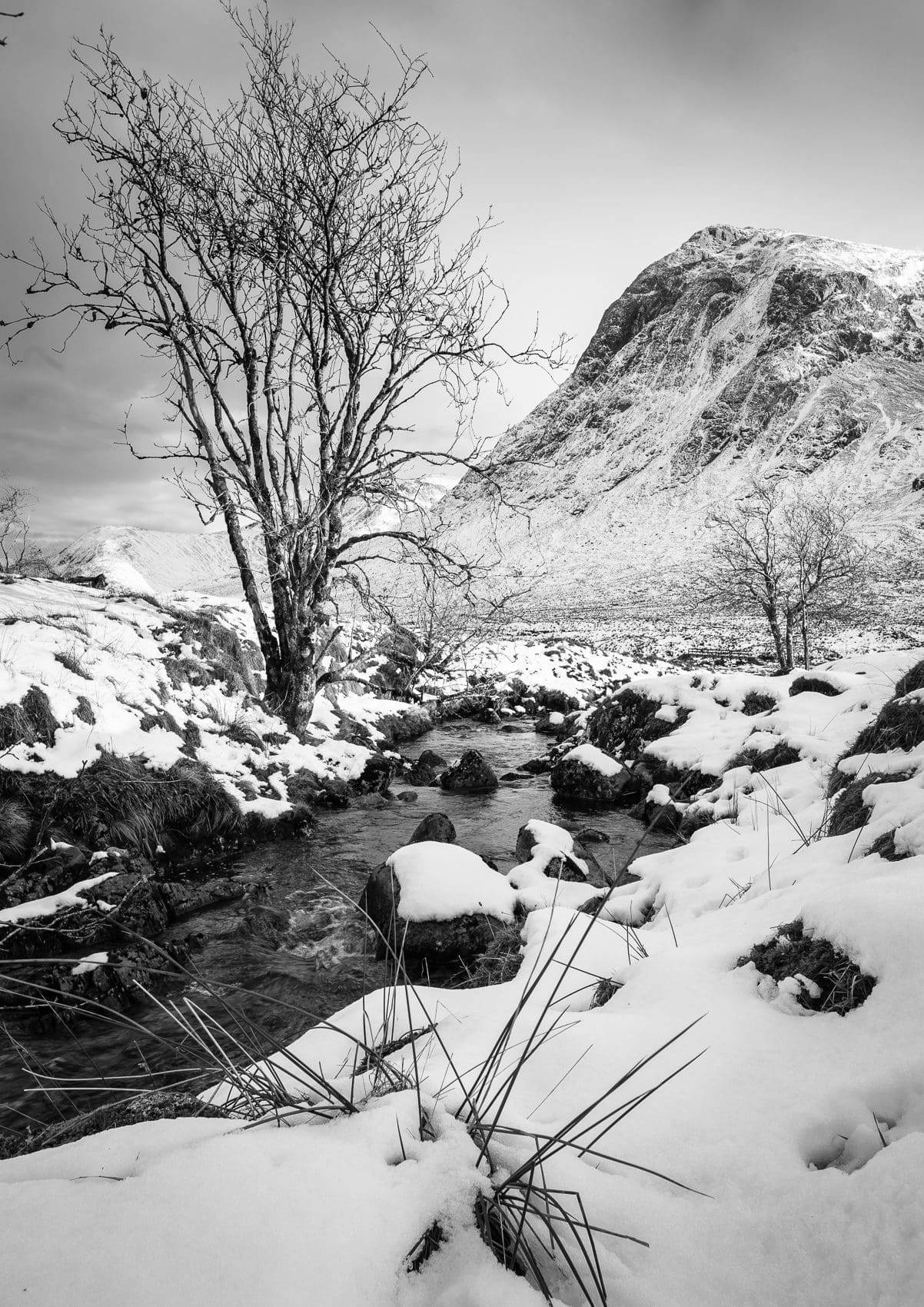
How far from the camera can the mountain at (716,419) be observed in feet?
198

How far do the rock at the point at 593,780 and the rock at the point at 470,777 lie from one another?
103cm

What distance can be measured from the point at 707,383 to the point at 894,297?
32.2 metres

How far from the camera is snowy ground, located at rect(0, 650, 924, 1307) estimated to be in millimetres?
768

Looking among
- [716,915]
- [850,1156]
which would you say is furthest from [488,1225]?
[716,915]

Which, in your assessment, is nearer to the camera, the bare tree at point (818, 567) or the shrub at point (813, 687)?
the shrub at point (813, 687)

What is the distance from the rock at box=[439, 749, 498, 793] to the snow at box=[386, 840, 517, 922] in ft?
12.8

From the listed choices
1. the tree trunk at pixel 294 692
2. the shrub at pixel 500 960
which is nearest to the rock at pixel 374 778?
the tree trunk at pixel 294 692

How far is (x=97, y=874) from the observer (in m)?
4.58

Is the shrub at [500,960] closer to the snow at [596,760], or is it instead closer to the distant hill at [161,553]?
the snow at [596,760]

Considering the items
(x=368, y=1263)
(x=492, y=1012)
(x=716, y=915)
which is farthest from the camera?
(x=716, y=915)

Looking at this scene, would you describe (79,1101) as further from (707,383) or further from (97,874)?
(707,383)

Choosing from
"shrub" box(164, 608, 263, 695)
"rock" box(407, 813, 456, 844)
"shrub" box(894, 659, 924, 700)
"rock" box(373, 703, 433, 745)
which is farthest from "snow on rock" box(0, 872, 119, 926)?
"rock" box(373, 703, 433, 745)

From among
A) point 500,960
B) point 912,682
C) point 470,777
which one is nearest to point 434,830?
point 500,960

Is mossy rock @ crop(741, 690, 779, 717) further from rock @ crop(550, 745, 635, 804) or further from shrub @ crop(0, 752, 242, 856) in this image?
shrub @ crop(0, 752, 242, 856)
